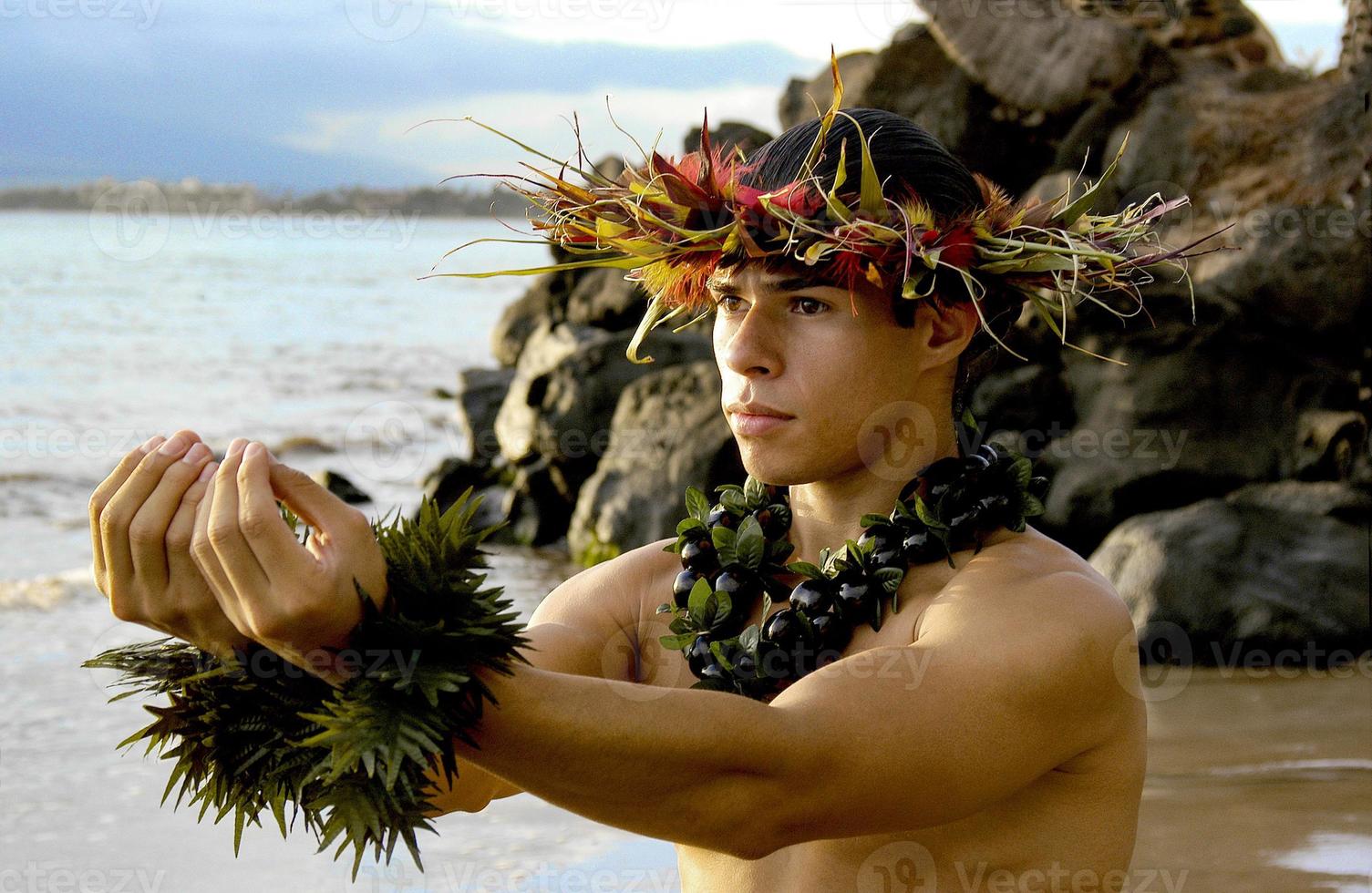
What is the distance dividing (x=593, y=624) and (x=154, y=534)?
1.24 m

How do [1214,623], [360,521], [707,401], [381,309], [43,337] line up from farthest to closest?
[381,309], [43,337], [707,401], [1214,623], [360,521]

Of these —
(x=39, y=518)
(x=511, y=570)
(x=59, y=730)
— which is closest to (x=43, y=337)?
(x=39, y=518)

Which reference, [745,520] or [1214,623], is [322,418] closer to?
[1214,623]

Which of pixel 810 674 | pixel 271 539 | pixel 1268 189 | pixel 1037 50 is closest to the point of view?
pixel 271 539

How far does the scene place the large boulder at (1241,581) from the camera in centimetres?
625

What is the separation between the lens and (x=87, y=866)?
502 centimetres

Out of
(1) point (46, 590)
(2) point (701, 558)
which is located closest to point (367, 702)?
(2) point (701, 558)

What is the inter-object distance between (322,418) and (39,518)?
6.17 metres

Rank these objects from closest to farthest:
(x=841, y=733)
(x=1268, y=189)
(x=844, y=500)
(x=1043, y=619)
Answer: (x=841, y=733)
(x=1043, y=619)
(x=844, y=500)
(x=1268, y=189)

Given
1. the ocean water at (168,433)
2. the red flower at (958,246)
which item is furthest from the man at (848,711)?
the ocean water at (168,433)

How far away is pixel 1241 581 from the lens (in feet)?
20.7

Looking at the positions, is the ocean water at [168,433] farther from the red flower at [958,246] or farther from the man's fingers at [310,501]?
the red flower at [958,246]

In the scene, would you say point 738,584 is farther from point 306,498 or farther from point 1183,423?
point 1183,423

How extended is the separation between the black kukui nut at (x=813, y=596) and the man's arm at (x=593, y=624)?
351 millimetres
